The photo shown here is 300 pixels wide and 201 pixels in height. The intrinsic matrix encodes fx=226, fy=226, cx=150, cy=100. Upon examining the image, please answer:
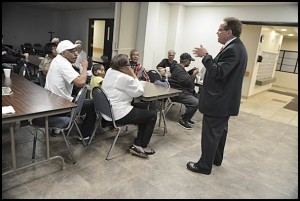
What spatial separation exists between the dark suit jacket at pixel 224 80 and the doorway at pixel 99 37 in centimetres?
695

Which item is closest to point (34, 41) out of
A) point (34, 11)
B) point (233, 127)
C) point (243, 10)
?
point (34, 11)

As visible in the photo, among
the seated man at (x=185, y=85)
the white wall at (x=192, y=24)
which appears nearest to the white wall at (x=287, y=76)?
the white wall at (x=192, y=24)

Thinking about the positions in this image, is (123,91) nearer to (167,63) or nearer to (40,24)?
(167,63)

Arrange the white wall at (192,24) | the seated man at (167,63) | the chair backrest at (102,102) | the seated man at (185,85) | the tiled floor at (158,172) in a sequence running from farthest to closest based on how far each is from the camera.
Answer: the white wall at (192,24) < the seated man at (167,63) < the seated man at (185,85) < the chair backrest at (102,102) < the tiled floor at (158,172)

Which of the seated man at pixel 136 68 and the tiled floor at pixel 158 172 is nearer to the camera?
the tiled floor at pixel 158 172

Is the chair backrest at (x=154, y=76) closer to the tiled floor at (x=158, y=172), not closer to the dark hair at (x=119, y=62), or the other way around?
the tiled floor at (x=158, y=172)

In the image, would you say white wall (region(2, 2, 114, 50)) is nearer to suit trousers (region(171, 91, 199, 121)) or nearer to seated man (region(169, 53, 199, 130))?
seated man (region(169, 53, 199, 130))

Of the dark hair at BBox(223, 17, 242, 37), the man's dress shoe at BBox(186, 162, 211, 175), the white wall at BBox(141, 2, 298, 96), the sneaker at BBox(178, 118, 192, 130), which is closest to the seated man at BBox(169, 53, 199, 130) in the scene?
the sneaker at BBox(178, 118, 192, 130)

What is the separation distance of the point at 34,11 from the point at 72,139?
1101 cm

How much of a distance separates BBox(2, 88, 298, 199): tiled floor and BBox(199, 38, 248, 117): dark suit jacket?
73cm

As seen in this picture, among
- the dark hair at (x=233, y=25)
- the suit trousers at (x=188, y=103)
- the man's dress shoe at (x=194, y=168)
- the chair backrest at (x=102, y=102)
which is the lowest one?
the man's dress shoe at (x=194, y=168)

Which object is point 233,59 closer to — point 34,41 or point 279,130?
point 279,130

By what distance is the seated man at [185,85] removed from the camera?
3.68 meters

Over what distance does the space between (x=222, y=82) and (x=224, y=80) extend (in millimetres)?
26
